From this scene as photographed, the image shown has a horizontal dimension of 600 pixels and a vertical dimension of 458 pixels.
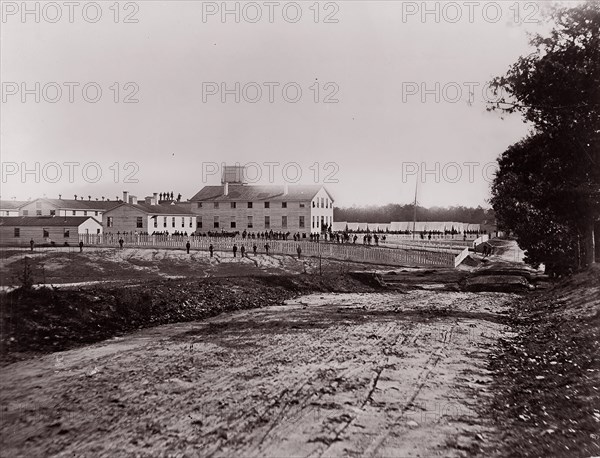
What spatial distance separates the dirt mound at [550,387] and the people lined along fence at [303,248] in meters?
30.2

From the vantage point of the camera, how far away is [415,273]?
116 feet

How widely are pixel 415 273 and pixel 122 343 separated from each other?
2706 centimetres

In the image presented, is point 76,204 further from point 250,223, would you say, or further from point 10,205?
point 250,223

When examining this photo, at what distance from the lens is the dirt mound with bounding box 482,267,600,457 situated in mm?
5844

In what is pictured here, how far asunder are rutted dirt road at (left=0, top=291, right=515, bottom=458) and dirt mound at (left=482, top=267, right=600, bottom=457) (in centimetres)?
39

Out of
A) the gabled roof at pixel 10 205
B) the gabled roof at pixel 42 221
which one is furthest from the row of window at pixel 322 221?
the gabled roof at pixel 10 205

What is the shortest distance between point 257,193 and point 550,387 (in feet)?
207

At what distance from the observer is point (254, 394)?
7.28m

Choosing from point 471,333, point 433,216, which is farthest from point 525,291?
point 433,216

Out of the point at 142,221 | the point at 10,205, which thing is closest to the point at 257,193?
the point at 142,221

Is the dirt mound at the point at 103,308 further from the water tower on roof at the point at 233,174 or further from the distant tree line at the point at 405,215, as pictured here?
the distant tree line at the point at 405,215

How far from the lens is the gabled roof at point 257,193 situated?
220ft

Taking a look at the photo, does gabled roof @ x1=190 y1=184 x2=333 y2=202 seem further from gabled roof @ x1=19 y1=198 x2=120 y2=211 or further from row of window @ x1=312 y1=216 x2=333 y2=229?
gabled roof @ x1=19 y1=198 x2=120 y2=211

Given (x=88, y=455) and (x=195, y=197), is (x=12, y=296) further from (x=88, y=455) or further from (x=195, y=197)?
(x=195, y=197)
